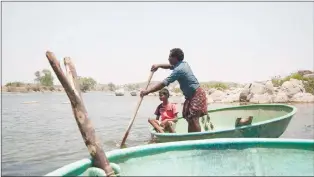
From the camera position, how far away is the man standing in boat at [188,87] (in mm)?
5227

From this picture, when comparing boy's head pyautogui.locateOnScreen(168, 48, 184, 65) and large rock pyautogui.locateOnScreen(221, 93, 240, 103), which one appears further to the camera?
large rock pyautogui.locateOnScreen(221, 93, 240, 103)

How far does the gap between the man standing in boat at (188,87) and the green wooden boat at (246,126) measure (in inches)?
14.2

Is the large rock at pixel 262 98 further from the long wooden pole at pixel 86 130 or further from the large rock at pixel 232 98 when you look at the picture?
the long wooden pole at pixel 86 130

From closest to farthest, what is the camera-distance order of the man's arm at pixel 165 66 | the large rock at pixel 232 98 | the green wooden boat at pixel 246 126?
the green wooden boat at pixel 246 126 → the man's arm at pixel 165 66 → the large rock at pixel 232 98

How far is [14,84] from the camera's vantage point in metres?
68.4

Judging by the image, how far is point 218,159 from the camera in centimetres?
321

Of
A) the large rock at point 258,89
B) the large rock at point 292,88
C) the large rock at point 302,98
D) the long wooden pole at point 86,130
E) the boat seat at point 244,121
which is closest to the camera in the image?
the long wooden pole at point 86,130

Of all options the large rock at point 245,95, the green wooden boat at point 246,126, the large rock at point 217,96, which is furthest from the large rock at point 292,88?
the green wooden boat at point 246,126

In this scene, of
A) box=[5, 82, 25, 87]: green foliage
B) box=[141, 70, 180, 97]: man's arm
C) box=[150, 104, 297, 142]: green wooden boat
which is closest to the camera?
box=[150, 104, 297, 142]: green wooden boat

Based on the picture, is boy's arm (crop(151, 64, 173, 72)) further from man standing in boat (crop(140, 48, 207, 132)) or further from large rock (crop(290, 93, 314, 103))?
large rock (crop(290, 93, 314, 103))

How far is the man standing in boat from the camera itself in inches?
206

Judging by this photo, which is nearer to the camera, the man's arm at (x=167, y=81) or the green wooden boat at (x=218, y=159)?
the green wooden boat at (x=218, y=159)

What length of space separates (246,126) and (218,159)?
2.00 m

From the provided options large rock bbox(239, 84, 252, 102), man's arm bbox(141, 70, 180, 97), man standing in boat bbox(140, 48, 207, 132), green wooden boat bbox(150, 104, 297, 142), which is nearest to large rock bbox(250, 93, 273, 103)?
large rock bbox(239, 84, 252, 102)
